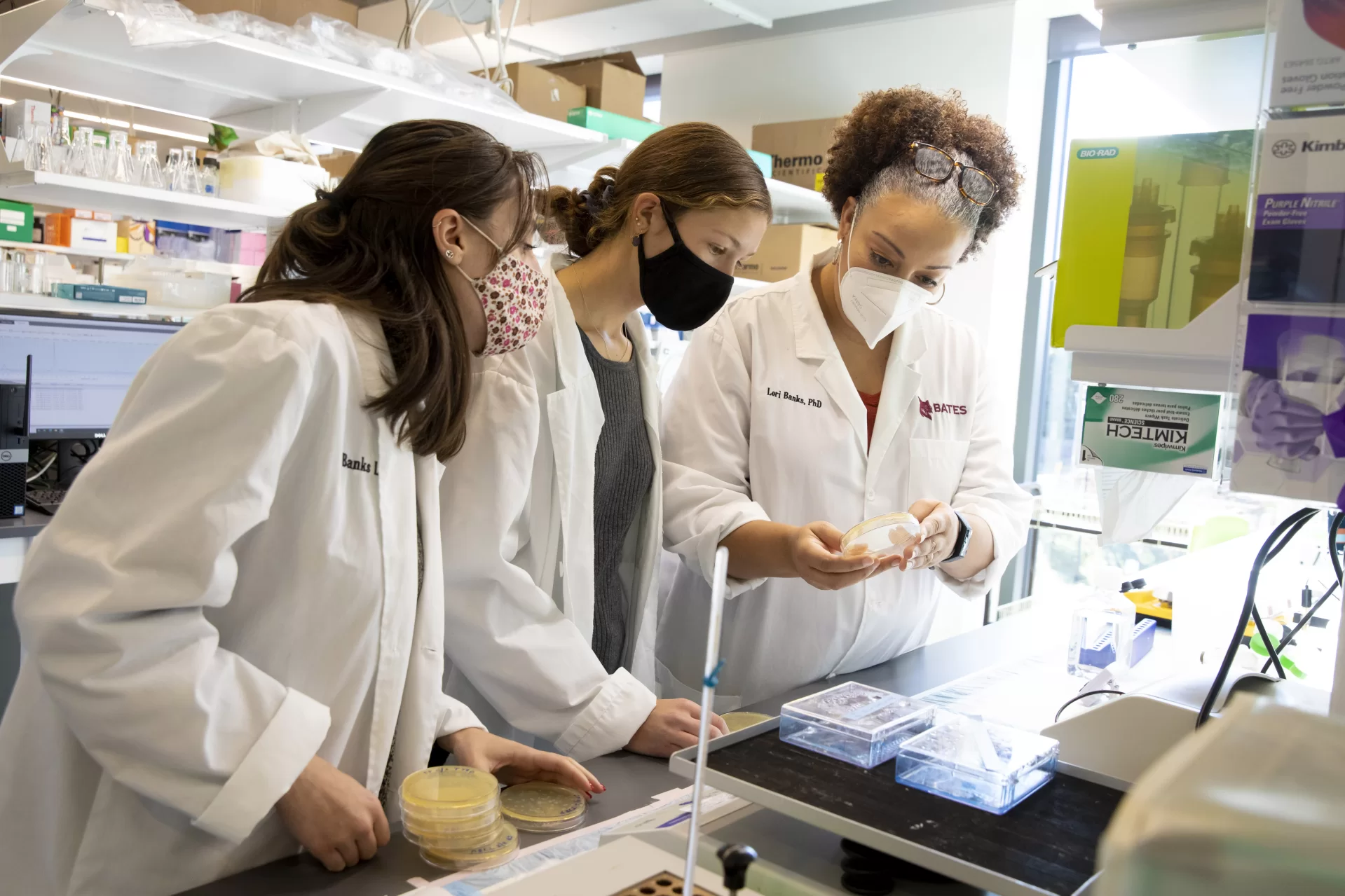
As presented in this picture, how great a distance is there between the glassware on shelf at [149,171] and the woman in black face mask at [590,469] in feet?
6.60

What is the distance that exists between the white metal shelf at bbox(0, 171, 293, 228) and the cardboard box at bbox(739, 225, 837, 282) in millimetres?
1995

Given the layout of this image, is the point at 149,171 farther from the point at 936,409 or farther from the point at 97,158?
the point at 936,409

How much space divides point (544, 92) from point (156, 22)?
1.63 metres

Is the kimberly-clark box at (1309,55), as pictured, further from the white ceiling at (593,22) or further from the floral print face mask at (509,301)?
the white ceiling at (593,22)

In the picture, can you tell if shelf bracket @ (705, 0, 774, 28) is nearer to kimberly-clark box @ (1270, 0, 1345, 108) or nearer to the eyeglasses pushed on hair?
the eyeglasses pushed on hair

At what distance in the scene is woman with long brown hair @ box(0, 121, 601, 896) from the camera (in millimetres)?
994

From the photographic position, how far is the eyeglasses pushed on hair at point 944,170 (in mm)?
1870

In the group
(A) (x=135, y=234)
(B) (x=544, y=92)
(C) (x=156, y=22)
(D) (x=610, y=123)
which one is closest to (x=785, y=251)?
(D) (x=610, y=123)

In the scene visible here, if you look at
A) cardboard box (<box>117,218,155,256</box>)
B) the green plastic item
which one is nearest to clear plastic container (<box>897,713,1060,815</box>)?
the green plastic item

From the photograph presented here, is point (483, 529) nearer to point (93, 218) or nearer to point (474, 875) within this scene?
point (474, 875)

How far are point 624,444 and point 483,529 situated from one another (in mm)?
415

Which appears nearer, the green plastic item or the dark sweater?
the dark sweater

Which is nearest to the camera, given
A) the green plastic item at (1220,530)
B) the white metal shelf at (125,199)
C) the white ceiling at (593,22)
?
the green plastic item at (1220,530)

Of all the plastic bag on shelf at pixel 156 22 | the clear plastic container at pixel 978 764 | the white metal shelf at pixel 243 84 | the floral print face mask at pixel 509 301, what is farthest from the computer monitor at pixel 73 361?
the clear plastic container at pixel 978 764
